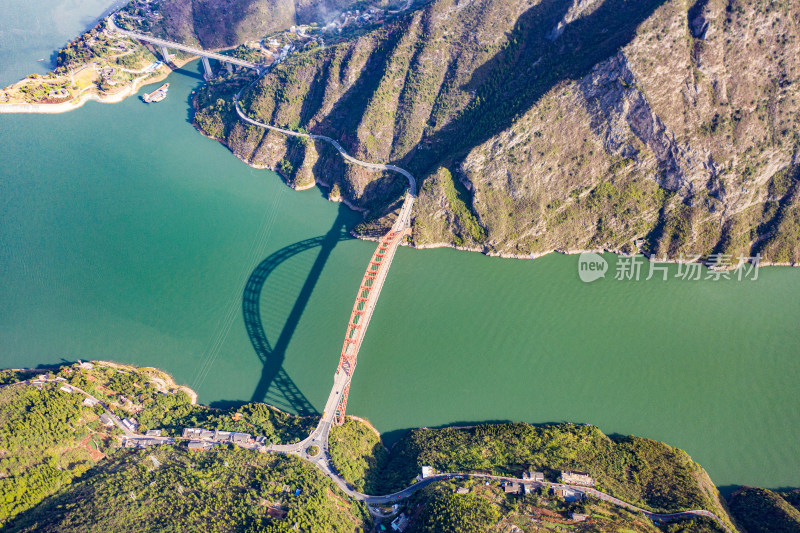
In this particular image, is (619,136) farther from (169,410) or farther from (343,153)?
(169,410)

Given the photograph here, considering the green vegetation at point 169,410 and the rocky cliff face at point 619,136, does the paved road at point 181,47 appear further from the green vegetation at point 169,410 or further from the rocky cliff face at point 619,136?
the green vegetation at point 169,410

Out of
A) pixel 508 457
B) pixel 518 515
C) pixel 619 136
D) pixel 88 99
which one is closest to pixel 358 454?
pixel 508 457

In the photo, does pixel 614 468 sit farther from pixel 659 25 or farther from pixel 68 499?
pixel 659 25

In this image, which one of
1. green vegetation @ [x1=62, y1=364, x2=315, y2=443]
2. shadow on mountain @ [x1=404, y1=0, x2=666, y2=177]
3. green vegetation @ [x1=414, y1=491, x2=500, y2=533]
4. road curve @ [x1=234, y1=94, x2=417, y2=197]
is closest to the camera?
green vegetation @ [x1=414, y1=491, x2=500, y2=533]

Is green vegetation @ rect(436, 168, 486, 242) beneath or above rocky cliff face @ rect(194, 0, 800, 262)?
beneath

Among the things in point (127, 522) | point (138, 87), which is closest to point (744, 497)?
point (127, 522)

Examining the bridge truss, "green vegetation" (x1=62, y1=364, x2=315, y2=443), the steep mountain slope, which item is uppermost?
the steep mountain slope

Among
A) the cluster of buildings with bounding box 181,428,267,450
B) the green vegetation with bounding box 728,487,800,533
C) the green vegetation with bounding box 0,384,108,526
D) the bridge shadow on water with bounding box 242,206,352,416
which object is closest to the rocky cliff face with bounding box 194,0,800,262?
the bridge shadow on water with bounding box 242,206,352,416

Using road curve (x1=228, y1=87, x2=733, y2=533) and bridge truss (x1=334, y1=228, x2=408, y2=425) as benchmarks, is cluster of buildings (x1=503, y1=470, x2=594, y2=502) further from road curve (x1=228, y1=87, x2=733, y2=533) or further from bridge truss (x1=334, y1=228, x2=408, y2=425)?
bridge truss (x1=334, y1=228, x2=408, y2=425)
